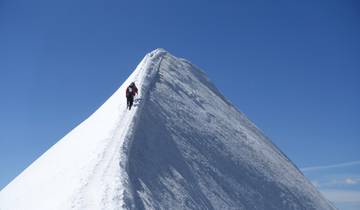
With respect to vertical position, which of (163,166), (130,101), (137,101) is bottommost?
(163,166)

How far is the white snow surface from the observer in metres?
20.3

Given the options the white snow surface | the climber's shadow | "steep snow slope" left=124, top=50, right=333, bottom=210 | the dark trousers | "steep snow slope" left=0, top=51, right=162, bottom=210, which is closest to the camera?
"steep snow slope" left=0, top=51, right=162, bottom=210

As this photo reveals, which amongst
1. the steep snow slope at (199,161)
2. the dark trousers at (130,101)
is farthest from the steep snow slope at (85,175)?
the steep snow slope at (199,161)

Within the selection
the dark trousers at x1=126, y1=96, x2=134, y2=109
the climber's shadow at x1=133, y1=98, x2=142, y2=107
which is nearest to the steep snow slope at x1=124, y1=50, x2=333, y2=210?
the climber's shadow at x1=133, y1=98, x2=142, y2=107

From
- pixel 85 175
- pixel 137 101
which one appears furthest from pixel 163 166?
pixel 137 101

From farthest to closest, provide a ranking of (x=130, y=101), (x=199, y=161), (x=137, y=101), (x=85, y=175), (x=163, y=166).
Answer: (x=137, y=101), (x=130, y=101), (x=199, y=161), (x=163, y=166), (x=85, y=175)

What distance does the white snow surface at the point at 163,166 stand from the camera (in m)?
20.3

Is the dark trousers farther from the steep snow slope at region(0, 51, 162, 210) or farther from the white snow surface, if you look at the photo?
the steep snow slope at region(0, 51, 162, 210)

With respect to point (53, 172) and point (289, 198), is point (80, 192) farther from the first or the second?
point (289, 198)

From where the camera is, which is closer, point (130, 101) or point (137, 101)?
point (130, 101)

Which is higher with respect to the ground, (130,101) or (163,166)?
(130,101)

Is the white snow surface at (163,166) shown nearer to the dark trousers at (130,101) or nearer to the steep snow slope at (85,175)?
the steep snow slope at (85,175)

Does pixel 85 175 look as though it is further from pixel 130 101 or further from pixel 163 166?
pixel 130 101

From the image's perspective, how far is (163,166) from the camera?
24188 millimetres
